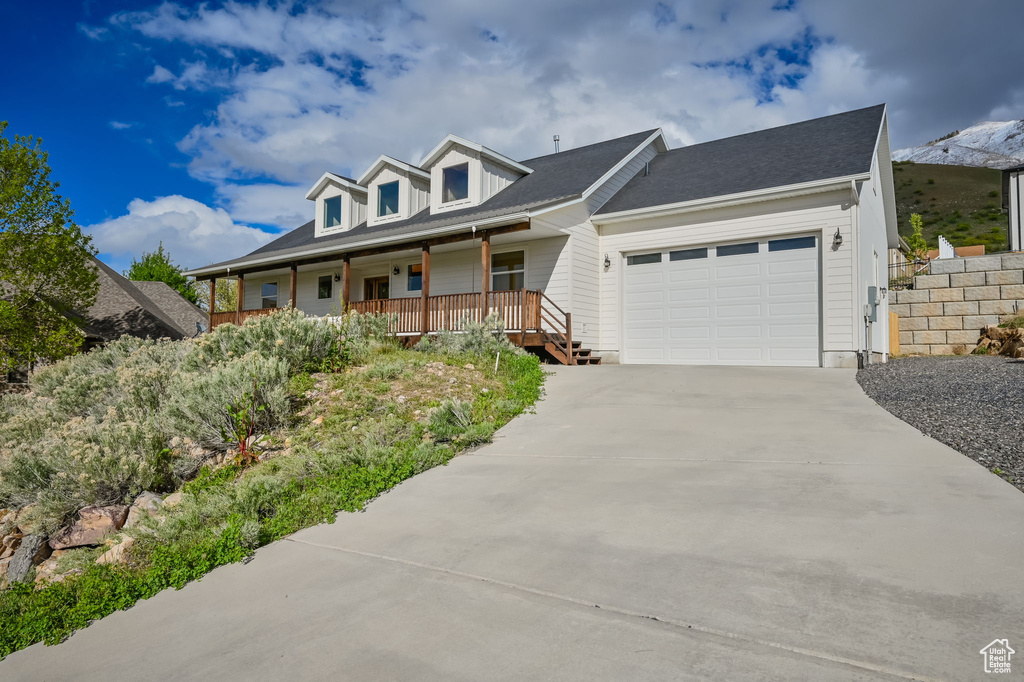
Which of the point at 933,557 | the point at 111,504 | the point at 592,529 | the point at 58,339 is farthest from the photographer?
the point at 58,339

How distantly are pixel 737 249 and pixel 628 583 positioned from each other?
36.1 ft

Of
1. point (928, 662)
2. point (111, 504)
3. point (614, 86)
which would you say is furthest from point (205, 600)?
point (614, 86)

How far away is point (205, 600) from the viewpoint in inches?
139

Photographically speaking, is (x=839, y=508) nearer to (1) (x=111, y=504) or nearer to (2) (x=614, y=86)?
(1) (x=111, y=504)

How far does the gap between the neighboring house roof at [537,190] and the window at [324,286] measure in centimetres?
125

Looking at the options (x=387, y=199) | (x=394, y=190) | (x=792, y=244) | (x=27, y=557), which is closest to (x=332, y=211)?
(x=387, y=199)

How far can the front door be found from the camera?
61.9 ft

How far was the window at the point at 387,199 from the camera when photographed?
61.4ft

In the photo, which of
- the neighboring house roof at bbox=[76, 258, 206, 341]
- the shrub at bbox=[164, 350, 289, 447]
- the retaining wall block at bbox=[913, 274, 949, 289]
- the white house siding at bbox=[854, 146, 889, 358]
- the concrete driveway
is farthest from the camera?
the neighboring house roof at bbox=[76, 258, 206, 341]

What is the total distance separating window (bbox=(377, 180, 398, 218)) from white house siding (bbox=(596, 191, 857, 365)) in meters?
7.35

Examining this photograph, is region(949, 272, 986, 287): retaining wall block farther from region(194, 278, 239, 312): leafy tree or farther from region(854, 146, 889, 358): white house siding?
region(194, 278, 239, 312): leafy tree

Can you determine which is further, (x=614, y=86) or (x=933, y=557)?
(x=614, y=86)

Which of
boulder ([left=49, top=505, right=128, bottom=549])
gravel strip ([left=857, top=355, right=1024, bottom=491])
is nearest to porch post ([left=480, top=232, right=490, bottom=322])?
gravel strip ([left=857, top=355, right=1024, bottom=491])

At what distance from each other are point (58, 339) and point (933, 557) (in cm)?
1667
